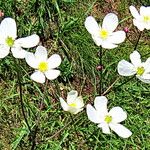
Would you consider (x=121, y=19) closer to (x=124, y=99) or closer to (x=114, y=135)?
(x=124, y=99)

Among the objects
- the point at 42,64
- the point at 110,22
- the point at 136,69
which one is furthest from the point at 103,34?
the point at 42,64

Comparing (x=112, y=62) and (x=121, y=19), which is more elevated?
(x=121, y=19)

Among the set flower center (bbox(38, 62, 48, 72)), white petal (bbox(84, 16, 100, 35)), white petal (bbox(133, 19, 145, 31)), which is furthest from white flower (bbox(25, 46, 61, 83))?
white petal (bbox(133, 19, 145, 31))

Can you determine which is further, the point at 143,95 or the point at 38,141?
the point at 143,95

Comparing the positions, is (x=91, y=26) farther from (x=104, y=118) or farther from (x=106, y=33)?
(x=104, y=118)

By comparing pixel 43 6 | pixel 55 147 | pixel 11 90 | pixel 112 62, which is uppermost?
pixel 43 6

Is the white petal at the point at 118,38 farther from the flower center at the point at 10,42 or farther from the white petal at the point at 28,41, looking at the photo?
the flower center at the point at 10,42

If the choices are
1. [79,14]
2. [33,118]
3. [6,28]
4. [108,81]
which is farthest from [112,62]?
[6,28]

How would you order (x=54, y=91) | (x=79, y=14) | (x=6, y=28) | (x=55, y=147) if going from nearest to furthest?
(x=6, y=28) < (x=55, y=147) < (x=54, y=91) < (x=79, y=14)
